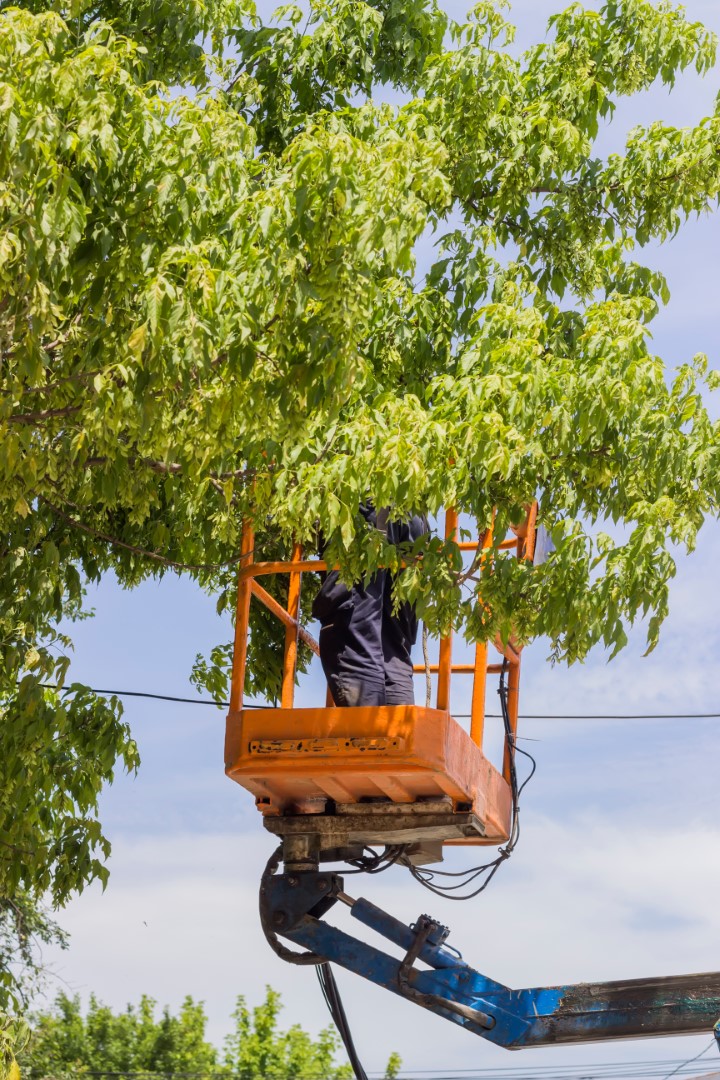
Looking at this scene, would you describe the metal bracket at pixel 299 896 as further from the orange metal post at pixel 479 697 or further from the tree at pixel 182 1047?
the tree at pixel 182 1047

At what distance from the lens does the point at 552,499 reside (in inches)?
320

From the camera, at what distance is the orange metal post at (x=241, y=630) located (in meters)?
8.59

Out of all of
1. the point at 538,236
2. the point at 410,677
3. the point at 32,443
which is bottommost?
the point at 410,677

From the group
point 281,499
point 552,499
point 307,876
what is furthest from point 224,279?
→ point 307,876

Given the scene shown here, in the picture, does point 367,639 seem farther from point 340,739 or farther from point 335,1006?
point 335,1006

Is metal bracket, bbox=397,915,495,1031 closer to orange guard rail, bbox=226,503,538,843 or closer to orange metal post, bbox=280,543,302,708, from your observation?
orange guard rail, bbox=226,503,538,843

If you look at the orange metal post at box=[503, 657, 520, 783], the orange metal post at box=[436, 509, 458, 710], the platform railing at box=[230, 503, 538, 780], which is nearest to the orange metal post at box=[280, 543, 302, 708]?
the platform railing at box=[230, 503, 538, 780]

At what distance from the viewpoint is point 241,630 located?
8758mm

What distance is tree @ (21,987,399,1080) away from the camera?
159ft

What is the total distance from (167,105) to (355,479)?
1844mm

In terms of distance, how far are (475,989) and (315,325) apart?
3862 millimetres

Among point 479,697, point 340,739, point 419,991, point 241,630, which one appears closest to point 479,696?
point 479,697

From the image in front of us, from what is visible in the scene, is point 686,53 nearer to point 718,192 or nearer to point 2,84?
point 718,192

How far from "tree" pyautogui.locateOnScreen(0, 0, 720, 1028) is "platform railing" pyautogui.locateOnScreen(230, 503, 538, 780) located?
20 cm
